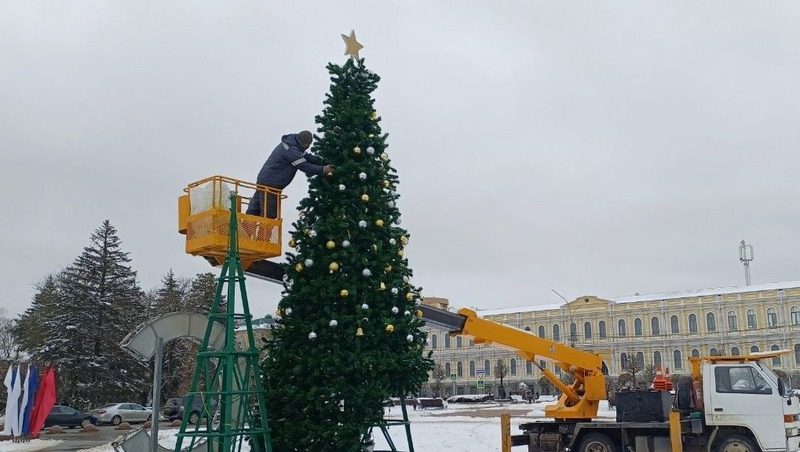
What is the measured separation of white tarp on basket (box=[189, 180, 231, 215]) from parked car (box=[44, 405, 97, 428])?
3113cm

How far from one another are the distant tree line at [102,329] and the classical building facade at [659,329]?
4024 centimetres

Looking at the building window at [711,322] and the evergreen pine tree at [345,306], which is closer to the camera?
the evergreen pine tree at [345,306]

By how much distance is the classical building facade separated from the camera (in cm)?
8850

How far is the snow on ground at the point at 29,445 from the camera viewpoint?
84.5ft

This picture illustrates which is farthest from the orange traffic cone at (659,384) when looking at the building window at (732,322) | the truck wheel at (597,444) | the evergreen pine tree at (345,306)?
the building window at (732,322)

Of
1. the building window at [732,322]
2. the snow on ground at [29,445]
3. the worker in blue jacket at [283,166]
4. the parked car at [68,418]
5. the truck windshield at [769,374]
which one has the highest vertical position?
the building window at [732,322]

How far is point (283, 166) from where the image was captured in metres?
11.7

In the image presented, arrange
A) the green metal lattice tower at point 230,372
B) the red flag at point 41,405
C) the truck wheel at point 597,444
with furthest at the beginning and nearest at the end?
the red flag at point 41,405 < the truck wheel at point 597,444 < the green metal lattice tower at point 230,372

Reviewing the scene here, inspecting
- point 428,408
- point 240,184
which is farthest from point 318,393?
point 428,408

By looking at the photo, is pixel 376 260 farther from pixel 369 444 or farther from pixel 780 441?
pixel 780 441

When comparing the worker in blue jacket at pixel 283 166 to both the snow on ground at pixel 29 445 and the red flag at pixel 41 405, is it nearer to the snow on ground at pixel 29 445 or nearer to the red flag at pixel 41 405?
the snow on ground at pixel 29 445

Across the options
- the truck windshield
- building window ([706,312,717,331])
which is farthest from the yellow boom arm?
building window ([706,312,717,331])

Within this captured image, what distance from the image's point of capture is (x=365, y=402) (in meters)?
10.8

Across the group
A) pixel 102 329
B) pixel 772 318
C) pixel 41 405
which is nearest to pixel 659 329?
pixel 772 318
